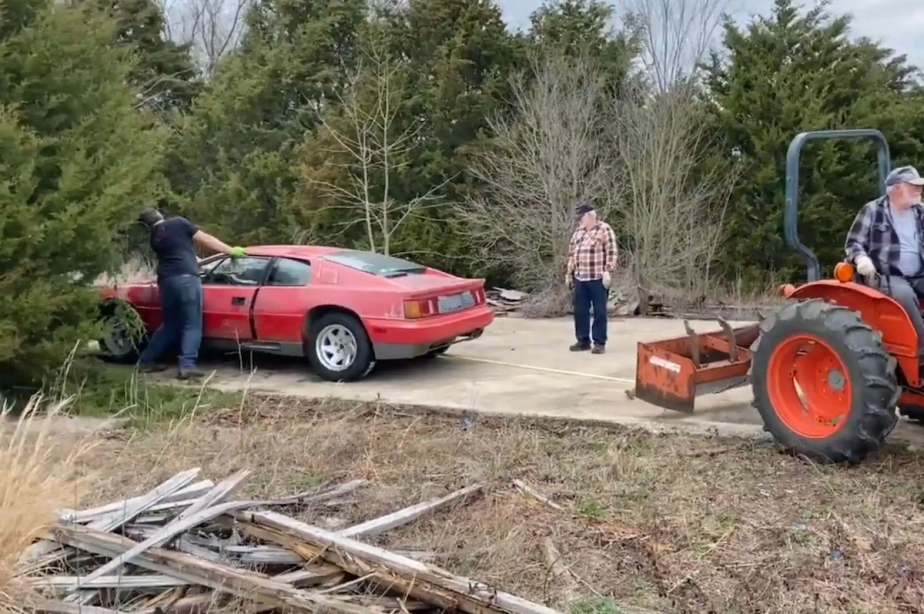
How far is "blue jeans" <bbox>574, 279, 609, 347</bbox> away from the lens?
404 inches

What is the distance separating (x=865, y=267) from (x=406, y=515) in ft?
10.5

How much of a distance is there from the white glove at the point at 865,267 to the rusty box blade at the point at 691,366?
3.99 ft

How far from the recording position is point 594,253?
33.7 feet

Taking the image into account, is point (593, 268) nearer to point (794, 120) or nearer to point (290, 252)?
point (290, 252)

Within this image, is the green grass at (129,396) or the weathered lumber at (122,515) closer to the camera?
the weathered lumber at (122,515)

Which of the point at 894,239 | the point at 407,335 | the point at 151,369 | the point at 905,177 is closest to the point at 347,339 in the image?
the point at 407,335

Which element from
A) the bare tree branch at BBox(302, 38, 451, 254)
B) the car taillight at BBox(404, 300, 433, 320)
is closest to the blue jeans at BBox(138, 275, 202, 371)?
the car taillight at BBox(404, 300, 433, 320)

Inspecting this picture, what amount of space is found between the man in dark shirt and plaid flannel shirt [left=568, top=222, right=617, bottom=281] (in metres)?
4.10

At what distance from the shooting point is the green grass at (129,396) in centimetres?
752

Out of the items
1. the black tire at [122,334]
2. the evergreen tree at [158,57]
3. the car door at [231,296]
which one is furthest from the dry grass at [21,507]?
the evergreen tree at [158,57]

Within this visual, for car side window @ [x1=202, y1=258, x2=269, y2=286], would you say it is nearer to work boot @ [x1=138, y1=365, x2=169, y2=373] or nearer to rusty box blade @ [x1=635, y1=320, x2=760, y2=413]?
work boot @ [x1=138, y1=365, x2=169, y2=373]

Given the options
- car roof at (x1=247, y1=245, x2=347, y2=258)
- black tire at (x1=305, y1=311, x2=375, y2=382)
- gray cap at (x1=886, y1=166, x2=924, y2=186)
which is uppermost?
gray cap at (x1=886, y1=166, x2=924, y2=186)

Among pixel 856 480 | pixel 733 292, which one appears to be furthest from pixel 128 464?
pixel 733 292

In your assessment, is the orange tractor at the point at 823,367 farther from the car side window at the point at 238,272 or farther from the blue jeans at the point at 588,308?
the car side window at the point at 238,272
